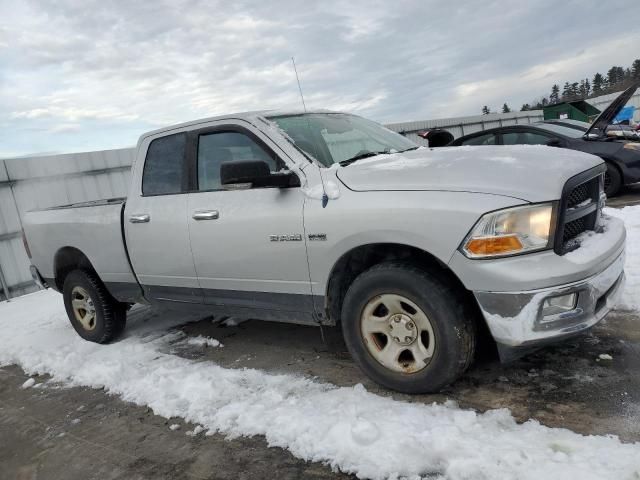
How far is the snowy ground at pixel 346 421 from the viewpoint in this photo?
2254mm

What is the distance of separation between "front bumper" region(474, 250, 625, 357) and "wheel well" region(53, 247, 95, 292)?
13.2 ft

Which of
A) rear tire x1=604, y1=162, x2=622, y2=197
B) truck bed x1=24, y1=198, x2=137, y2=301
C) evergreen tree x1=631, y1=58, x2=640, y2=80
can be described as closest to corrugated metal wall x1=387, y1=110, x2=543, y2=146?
rear tire x1=604, y1=162, x2=622, y2=197

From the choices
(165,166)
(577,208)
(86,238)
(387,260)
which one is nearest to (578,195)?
(577,208)

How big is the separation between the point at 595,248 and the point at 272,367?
2.37 metres

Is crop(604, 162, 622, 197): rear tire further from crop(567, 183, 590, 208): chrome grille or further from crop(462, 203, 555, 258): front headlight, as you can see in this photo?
crop(462, 203, 555, 258): front headlight

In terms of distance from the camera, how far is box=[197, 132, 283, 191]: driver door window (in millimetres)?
3659

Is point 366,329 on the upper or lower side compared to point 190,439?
upper

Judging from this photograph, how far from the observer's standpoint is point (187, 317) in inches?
220

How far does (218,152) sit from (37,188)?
6.52 metres

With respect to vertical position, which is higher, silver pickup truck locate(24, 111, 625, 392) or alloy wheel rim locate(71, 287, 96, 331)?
silver pickup truck locate(24, 111, 625, 392)

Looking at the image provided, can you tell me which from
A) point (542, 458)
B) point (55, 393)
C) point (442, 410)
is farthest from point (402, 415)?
point (55, 393)

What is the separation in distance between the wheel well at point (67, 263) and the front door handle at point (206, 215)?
1.86 meters

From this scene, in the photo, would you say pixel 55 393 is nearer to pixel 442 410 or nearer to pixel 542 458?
pixel 442 410

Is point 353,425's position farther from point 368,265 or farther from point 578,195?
point 578,195
